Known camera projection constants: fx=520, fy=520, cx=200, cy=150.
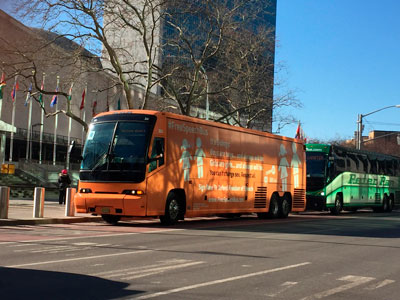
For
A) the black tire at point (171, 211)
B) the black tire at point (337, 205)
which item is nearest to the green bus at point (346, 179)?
the black tire at point (337, 205)

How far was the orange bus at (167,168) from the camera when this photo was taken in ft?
53.9

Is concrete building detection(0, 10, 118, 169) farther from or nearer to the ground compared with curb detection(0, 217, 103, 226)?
farther from the ground

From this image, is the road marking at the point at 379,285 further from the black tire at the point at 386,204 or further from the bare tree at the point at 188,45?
the black tire at the point at 386,204

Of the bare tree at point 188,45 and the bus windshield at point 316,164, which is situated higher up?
the bare tree at point 188,45

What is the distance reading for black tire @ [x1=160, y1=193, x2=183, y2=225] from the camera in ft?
57.0

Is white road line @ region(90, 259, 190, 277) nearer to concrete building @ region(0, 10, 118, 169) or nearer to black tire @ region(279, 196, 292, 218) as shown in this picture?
black tire @ region(279, 196, 292, 218)

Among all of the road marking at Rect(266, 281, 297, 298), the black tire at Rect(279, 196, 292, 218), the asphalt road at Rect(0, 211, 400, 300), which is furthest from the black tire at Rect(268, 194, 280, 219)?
the road marking at Rect(266, 281, 297, 298)

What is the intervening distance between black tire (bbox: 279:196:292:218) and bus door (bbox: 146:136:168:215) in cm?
863

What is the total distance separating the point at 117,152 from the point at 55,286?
395 inches

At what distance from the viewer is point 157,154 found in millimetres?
16922

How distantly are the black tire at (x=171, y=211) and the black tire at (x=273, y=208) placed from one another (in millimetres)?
6514

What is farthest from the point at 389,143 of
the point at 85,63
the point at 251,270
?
the point at 251,270

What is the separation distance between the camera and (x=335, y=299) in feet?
22.0

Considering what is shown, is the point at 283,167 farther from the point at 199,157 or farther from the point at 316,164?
the point at 199,157
